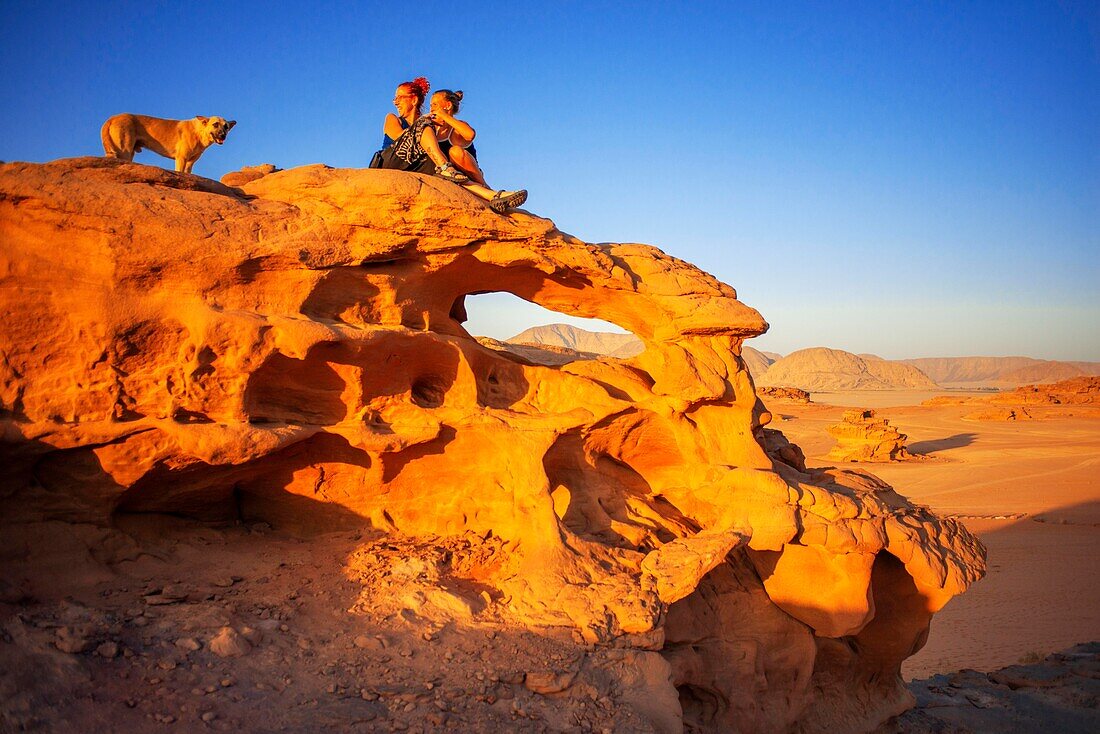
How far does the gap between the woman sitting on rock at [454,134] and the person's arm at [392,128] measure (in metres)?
0.44

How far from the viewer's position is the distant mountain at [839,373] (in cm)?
9162

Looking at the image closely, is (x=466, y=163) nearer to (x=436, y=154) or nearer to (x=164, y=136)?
(x=436, y=154)

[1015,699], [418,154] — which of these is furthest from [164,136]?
[1015,699]

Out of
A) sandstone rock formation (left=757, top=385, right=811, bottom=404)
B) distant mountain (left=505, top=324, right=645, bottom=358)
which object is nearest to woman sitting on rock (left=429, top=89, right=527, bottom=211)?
sandstone rock formation (left=757, top=385, right=811, bottom=404)

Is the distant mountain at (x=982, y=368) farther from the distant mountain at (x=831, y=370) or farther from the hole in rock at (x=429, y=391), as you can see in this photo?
the hole in rock at (x=429, y=391)

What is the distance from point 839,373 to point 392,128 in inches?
3900

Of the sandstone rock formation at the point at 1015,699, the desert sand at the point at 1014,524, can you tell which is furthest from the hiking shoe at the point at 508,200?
the desert sand at the point at 1014,524

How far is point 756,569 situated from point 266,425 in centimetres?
498

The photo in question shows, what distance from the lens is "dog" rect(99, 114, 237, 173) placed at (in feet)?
19.7

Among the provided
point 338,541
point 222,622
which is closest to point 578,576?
point 338,541

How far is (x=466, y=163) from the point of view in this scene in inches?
243

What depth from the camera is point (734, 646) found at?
672 centimetres

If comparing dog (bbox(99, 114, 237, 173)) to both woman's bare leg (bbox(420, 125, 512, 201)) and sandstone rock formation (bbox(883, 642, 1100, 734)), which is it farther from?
sandstone rock formation (bbox(883, 642, 1100, 734))

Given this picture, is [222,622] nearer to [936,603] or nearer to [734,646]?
[734,646]
